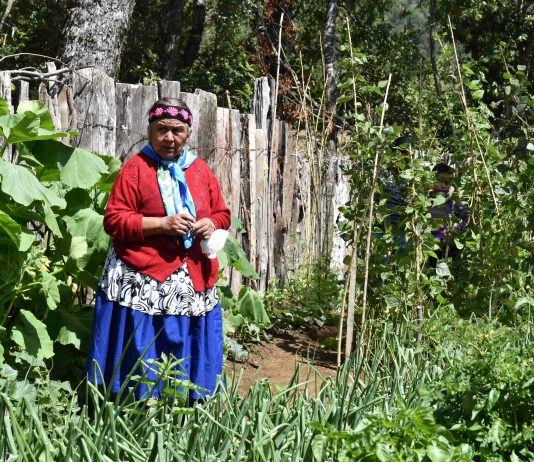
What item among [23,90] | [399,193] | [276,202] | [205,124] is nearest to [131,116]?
[205,124]

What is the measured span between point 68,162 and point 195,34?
53.1ft

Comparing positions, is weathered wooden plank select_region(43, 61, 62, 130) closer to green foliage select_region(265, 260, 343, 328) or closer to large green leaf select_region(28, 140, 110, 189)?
large green leaf select_region(28, 140, 110, 189)

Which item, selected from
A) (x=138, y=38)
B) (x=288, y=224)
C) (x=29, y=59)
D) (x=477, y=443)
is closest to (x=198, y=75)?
(x=138, y=38)

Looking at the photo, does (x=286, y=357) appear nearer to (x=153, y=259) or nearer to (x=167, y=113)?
(x=153, y=259)

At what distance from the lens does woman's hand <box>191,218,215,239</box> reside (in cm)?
421

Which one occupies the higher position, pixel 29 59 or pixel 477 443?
pixel 29 59

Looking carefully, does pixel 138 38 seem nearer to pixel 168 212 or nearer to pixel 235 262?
pixel 235 262

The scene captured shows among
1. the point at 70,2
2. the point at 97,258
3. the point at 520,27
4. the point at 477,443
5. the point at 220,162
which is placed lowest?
the point at 477,443

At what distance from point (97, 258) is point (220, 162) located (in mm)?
1877

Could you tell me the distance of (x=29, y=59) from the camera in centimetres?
1808

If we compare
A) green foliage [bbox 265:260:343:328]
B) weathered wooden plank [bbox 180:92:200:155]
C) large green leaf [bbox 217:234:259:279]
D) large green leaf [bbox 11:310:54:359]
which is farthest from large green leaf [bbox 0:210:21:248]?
green foliage [bbox 265:260:343:328]

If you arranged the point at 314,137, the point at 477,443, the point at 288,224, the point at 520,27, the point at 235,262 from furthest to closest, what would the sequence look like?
1. the point at 520,27
2. the point at 288,224
3. the point at 314,137
4. the point at 235,262
5. the point at 477,443

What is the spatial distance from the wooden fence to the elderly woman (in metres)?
1.02

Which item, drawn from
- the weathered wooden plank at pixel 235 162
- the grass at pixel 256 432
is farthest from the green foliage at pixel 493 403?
the weathered wooden plank at pixel 235 162
